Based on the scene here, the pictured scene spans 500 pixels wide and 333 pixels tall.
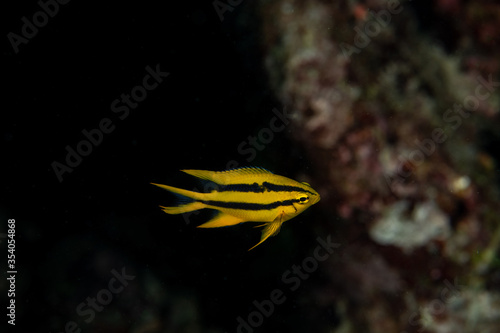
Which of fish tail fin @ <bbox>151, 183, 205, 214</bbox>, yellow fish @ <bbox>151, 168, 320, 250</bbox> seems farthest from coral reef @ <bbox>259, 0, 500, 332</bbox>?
fish tail fin @ <bbox>151, 183, 205, 214</bbox>

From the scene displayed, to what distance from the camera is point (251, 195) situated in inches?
129

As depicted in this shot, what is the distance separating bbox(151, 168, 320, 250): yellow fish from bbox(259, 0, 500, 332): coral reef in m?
0.92

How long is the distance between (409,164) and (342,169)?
71cm

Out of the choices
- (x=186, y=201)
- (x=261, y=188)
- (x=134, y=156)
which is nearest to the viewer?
(x=261, y=188)

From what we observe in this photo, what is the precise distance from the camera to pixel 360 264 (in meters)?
4.39

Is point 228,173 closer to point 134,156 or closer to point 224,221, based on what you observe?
point 224,221

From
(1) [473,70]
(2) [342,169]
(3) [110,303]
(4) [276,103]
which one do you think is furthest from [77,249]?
(1) [473,70]

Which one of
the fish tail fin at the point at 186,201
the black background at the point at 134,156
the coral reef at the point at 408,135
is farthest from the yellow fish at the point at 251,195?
the black background at the point at 134,156

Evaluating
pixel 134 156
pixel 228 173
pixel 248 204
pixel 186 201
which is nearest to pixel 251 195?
pixel 248 204

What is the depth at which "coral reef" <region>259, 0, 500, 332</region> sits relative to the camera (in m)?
3.71

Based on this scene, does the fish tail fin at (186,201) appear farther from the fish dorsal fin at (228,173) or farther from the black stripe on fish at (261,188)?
the black stripe on fish at (261,188)

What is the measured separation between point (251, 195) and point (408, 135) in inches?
74.1

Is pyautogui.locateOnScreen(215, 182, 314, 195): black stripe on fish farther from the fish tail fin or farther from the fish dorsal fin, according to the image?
the fish tail fin

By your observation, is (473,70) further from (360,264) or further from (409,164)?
(360,264)
